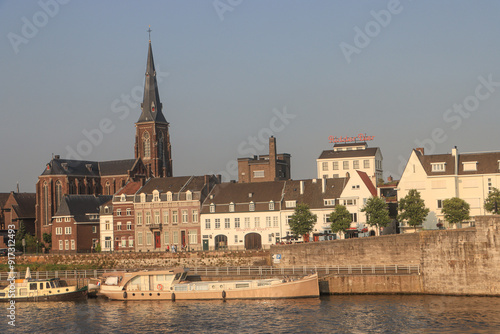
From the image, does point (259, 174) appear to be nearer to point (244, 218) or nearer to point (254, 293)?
point (244, 218)

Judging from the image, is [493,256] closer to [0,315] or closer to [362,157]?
[0,315]

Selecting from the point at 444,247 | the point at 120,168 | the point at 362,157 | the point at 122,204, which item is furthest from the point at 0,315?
the point at 120,168

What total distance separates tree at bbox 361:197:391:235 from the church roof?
3539 inches

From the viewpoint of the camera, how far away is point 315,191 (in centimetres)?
10194

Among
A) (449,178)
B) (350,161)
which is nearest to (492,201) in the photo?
(449,178)

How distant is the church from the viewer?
148m

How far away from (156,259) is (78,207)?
32.3 m

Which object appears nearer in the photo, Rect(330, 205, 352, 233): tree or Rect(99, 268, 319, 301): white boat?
Rect(99, 268, 319, 301): white boat

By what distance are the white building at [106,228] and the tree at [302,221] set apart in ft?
105

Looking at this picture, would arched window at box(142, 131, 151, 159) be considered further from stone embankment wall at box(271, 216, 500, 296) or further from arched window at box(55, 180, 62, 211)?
stone embankment wall at box(271, 216, 500, 296)

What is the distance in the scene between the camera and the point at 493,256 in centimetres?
6469

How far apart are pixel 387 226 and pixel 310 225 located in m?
9.95

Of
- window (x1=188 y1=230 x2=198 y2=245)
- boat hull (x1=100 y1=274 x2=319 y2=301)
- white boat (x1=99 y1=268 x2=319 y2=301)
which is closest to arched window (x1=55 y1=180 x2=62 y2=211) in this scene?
window (x1=188 y1=230 x2=198 y2=245)

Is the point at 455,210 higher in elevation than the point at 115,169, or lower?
lower
